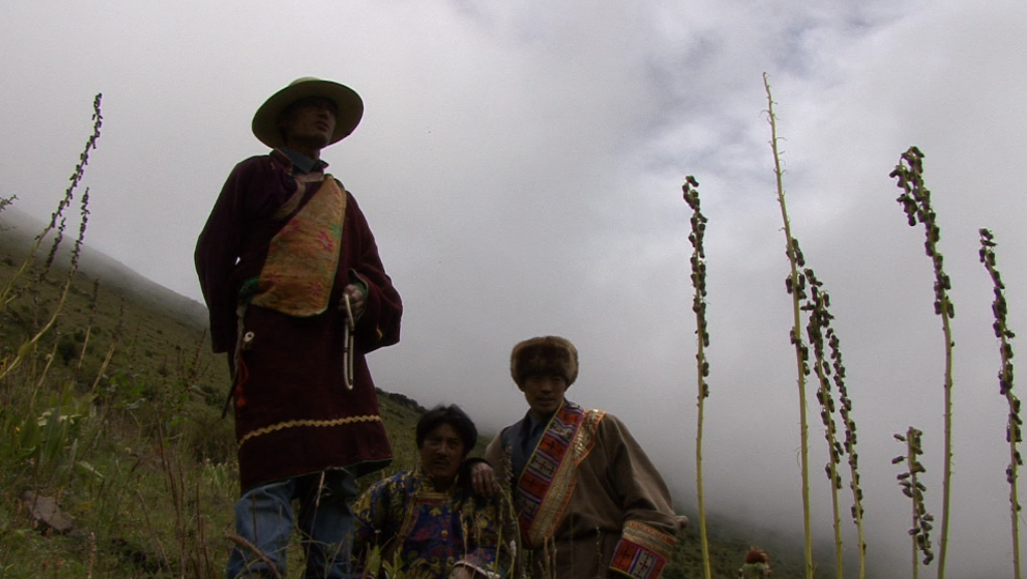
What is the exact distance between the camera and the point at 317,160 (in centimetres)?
297

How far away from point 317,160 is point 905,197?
2369 millimetres

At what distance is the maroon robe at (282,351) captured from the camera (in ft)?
7.83

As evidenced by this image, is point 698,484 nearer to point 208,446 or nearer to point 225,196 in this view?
point 225,196

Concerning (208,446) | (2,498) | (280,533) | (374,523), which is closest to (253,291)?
(280,533)

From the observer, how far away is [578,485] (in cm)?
325

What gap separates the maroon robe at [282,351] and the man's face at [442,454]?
68 cm

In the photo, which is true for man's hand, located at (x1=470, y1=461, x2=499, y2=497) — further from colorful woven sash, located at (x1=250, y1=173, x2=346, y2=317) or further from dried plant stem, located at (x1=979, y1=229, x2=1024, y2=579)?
dried plant stem, located at (x1=979, y1=229, x2=1024, y2=579)

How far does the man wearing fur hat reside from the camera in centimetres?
299

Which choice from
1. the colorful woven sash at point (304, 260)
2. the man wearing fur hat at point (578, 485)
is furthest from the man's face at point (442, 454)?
the colorful woven sash at point (304, 260)

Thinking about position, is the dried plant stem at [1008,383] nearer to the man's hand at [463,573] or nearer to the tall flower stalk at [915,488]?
the tall flower stalk at [915,488]

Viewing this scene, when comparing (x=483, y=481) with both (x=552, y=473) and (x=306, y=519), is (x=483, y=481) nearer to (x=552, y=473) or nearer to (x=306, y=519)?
(x=552, y=473)

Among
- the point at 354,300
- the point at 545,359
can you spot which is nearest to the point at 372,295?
the point at 354,300

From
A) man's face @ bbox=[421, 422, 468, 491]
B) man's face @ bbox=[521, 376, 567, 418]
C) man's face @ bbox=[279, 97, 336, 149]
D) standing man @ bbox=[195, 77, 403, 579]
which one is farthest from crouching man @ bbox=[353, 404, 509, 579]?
man's face @ bbox=[279, 97, 336, 149]

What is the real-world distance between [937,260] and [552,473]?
2.53m
